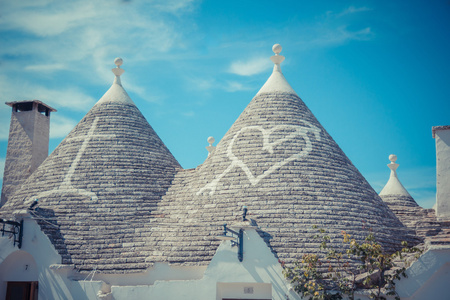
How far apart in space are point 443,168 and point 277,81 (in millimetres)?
5871

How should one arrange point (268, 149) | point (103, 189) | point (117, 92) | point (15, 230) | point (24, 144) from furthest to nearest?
1. point (24, 144)
2. point (117, 92)
3. point (103, 189)
4. point (268, 149)
5. point (15, 230)

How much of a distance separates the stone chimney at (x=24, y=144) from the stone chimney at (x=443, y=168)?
47.7 ft

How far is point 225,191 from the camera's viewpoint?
14.6 meters

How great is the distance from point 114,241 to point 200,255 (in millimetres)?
2772

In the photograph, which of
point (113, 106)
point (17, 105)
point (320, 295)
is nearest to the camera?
point (320, 295)

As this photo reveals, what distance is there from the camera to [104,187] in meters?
15.9

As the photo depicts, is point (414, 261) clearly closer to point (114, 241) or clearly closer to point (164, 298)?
point (164, 298)

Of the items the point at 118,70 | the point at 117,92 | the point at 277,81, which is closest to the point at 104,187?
the point at 117,92

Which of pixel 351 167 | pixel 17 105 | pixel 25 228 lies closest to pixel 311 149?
pixel 351 167

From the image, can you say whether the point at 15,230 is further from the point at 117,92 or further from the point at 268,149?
the point at 268,149

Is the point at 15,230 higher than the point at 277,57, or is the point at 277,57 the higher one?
the point at 277,57

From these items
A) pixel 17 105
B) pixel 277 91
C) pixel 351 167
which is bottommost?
pixel 351 167

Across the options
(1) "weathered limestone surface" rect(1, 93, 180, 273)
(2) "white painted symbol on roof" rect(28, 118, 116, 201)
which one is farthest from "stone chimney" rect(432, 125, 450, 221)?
(2) "white painted symbol on roof" rect(28, 118, 116, 201)

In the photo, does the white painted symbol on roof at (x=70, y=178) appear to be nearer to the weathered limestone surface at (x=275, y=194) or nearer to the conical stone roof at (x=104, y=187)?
the conical stone roof at (x=104, y=187)
